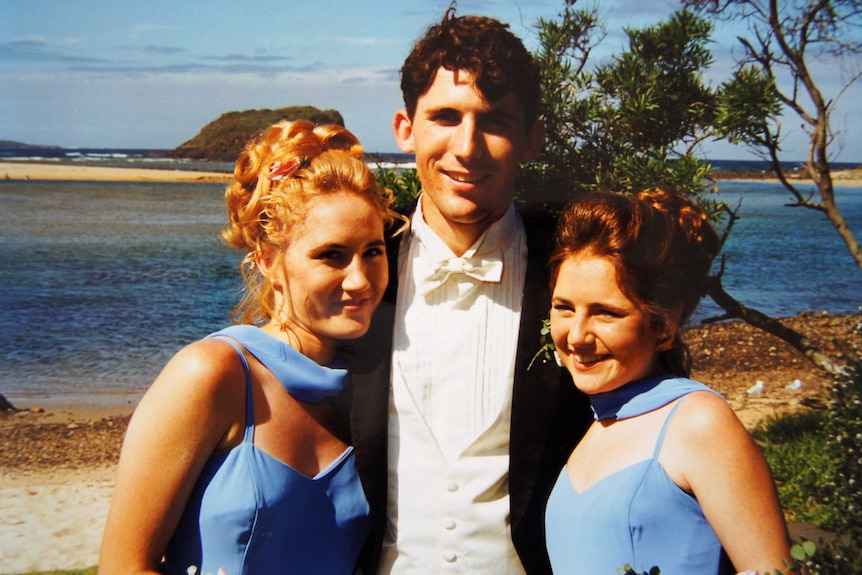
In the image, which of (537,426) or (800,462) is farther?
(800,462)

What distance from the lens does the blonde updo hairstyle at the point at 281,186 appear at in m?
2.06

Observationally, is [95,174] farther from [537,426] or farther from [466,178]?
[537,426]

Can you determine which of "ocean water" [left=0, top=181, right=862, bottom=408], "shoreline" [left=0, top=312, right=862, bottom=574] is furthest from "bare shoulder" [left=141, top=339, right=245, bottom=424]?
"ocean water" [left=0, top=181, right=862, bottom=408]

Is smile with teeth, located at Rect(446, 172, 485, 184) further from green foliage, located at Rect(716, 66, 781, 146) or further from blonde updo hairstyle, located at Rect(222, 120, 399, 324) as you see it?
green foliage, located at Rect(716, 66, 781, 146)

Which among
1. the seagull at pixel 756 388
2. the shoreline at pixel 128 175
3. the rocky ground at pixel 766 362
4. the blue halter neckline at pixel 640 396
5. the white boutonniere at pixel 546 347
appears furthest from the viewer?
the seagull at pixel 756 388

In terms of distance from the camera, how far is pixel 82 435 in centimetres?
514

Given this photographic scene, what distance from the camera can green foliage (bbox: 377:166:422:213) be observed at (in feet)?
8.07

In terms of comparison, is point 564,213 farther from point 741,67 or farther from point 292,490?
point 292,490

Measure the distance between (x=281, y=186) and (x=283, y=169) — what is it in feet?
0.15

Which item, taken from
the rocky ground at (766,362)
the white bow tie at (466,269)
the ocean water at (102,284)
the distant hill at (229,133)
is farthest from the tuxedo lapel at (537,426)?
the ocean water at (102,284)

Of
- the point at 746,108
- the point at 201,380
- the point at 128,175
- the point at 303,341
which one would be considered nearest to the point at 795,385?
the point at 746,108

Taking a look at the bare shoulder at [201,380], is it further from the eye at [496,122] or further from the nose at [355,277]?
the eye at [496,122]

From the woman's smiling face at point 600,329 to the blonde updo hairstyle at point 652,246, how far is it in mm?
22

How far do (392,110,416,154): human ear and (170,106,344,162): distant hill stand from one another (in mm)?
733
